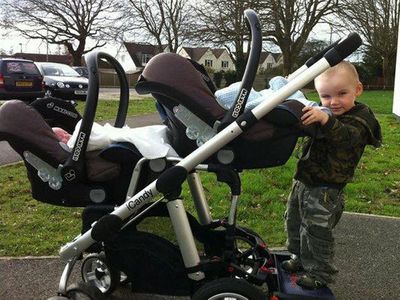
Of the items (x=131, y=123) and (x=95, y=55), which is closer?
(x=95, y=55)

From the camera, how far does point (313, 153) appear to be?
3160 mm

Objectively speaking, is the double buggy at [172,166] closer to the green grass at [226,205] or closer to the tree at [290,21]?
the green grass at [226,205]

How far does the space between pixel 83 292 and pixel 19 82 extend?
16.0 meters

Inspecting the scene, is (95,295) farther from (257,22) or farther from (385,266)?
(385,266)

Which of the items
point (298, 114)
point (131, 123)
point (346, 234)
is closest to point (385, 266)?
point (346, 234)

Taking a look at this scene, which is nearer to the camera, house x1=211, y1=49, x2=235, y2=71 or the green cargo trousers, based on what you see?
the green cargo trousers

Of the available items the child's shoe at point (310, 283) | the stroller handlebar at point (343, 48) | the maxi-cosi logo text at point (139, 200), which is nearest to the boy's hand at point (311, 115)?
the stroller handlebar at point (343, 48)

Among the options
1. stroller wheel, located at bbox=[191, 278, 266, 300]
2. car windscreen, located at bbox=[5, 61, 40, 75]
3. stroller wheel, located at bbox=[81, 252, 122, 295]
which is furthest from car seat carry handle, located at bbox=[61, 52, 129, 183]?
car windscreen, located at bbox=[5, 61, 40, 75]

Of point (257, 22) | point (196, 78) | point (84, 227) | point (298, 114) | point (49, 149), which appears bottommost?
point (84, 227)

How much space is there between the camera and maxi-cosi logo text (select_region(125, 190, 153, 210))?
9.15 ft

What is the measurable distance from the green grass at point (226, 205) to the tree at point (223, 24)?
20955 millimetres

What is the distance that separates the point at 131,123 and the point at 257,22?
11.1 m

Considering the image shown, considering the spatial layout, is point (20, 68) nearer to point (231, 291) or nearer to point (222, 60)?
point (231, 291)

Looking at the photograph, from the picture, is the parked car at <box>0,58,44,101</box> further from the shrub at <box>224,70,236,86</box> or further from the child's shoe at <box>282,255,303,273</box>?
the shrub at <box>224,70,236,86</box>
